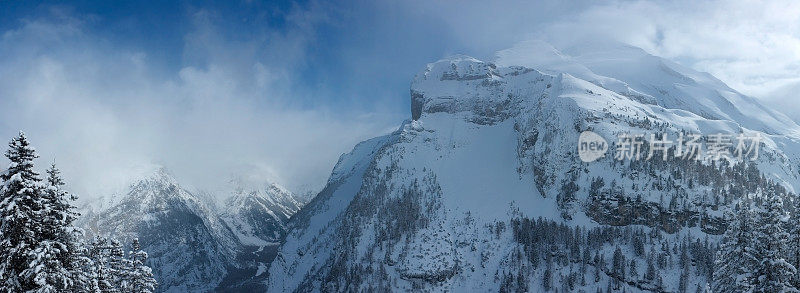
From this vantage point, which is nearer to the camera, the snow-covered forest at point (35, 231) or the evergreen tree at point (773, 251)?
the snow-covered forest at point (35, 231)

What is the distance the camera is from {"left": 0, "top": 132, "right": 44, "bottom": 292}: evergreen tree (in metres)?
34.7

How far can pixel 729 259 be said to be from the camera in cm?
4581

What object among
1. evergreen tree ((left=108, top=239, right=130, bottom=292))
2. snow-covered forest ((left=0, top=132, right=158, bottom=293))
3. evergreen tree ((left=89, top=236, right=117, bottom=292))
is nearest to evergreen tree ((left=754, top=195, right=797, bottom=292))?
snow-covered forest ((left=0, top=132, right=158, bottom=293))

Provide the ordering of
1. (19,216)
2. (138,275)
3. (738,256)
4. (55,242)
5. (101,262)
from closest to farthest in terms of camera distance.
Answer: (19,216), (55,242), (738,256), (101,262), (138,275)

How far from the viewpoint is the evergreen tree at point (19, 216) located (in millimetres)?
34719

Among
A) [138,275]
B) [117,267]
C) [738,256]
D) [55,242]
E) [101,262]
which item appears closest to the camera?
[55,242]

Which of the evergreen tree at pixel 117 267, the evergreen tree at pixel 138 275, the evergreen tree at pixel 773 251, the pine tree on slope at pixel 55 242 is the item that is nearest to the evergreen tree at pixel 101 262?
the evergreen tree at pixel 117 267

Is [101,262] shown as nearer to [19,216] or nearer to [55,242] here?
[55,242]

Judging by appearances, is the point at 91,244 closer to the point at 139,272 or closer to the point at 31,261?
the point at 139,272

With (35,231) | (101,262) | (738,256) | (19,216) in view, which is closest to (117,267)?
(101,262)

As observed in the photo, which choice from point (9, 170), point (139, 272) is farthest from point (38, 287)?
point (139, 272)

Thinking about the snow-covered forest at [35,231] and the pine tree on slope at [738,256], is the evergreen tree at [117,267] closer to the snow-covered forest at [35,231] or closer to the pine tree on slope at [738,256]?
the snow-covered forest at [35,231]

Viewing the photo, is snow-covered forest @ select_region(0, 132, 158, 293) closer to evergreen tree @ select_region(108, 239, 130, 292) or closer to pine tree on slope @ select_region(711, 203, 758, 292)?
evergreen tree @ select_region(108, 239, 130, 292)

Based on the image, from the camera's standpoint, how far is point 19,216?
34.6m
